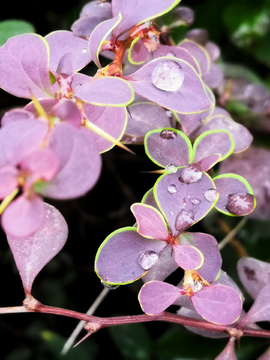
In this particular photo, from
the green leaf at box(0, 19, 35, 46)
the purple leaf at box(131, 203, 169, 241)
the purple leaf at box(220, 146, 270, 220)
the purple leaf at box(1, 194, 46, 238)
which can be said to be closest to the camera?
the purple leaf at box(1, 194, 46, 238)

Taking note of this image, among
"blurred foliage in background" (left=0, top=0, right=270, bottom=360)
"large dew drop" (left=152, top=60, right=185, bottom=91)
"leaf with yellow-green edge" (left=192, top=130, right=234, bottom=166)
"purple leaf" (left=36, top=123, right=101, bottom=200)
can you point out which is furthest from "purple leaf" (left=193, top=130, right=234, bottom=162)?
"blurred foliage in background" (left=0, top=0, right=270, bottom=360)

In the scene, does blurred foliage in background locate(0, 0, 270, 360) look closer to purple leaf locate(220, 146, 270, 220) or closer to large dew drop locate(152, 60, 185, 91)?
purple leaf locate(220, 146, 270, 220)

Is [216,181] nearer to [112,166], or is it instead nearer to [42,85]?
[42,85]

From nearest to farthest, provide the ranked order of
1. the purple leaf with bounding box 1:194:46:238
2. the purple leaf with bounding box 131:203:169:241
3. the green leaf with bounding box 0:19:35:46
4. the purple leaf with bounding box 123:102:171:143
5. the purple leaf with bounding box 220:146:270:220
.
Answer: the purple leaf with bounding box 1:194:46:238 < the purple leaf with bounding box 131:203:169:241 < the purple leaf with bounding box 123:102:171:143 < the green leaf with bounding box 0:19:35:46 < the purple leaf with bounding box 220:146:270:220

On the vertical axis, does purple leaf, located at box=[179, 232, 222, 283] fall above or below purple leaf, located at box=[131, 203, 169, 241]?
below

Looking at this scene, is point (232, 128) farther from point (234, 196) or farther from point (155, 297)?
point (155, 297)

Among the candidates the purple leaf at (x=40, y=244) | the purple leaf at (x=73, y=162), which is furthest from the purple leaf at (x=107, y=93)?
the purple leaf at (x=40, y=244)

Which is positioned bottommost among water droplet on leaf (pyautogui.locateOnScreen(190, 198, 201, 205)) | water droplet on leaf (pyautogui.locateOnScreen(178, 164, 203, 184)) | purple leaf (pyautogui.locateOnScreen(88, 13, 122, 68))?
water droplet on leaf (pyautogui.locateOnScreen(190, 198, 201, 205))

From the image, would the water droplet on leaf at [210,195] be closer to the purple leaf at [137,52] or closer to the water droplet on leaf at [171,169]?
the water droplet on leaf at [171,169]
